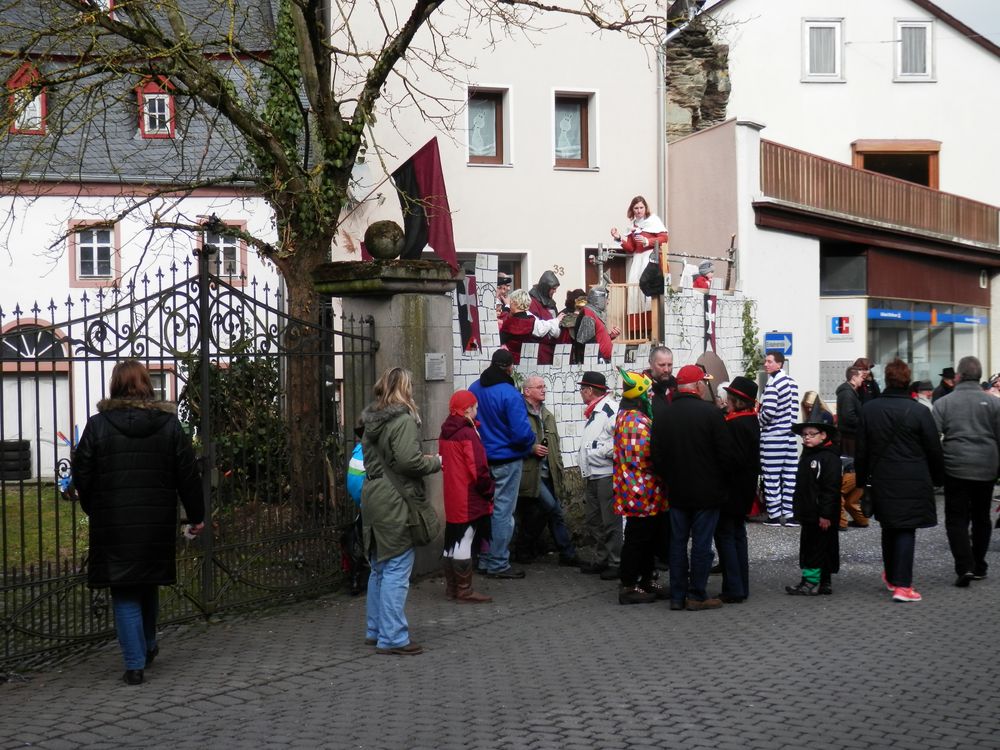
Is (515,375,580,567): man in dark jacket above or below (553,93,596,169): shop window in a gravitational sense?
below

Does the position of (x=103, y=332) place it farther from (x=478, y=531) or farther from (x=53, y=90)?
(x=53, y=90)

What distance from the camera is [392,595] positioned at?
8094mm

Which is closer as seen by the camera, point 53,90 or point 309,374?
point 309,374

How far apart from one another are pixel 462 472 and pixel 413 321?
58.5 inches

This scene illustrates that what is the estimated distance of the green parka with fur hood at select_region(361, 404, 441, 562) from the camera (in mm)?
8062

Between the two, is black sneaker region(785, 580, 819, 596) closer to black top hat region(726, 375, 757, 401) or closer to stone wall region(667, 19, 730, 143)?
black top hat region(726, 375, 757, 401)

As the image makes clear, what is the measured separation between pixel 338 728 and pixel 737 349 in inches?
554

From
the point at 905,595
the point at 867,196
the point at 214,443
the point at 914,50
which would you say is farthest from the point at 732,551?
the point at 914,50

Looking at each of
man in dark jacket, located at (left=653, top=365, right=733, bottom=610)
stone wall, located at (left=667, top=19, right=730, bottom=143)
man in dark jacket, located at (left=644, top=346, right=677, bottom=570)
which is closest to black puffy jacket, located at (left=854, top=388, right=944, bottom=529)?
man in dark jacket, located at (left=653, top=365, right=733, bottom=610)

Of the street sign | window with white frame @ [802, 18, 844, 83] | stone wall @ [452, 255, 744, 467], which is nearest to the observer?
stone wall @ [452, 255, 744, 467]

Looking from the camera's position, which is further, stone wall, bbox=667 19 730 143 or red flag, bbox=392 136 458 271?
stone wall, bbox=667 19 730 143

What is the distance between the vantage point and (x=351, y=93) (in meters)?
21.1

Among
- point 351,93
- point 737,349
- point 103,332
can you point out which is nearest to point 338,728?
point 103,332

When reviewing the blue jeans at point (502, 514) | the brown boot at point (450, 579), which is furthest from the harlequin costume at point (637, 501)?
the brown boot at point (450, 579)
